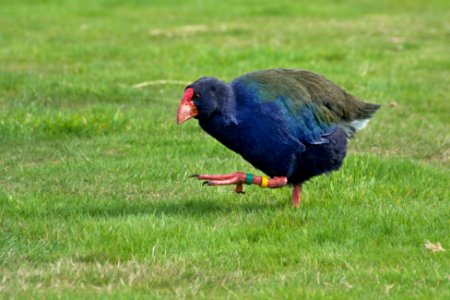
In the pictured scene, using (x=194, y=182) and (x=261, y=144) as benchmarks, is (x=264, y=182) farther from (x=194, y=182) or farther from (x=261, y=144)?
(x=194, y=182)

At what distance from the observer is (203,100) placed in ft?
23.0

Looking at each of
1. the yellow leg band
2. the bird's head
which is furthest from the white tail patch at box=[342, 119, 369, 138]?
the bird's head

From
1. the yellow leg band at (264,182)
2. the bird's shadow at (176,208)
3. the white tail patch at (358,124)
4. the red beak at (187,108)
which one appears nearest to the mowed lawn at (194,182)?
the bird's shadow at (176,208)

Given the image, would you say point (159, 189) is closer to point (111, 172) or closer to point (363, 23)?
point (111, 172)

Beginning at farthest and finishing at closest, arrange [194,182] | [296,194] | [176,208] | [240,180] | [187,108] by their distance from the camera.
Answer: [194,182], [296,194], [176,208], [240,180], [187,108]

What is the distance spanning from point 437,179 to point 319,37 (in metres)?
8.89

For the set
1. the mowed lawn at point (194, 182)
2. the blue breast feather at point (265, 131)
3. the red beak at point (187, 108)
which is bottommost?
the mowed lawn at point (194, 182)

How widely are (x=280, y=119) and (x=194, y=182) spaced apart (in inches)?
59.8

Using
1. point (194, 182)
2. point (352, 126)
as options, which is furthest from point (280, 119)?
point (194, 182)

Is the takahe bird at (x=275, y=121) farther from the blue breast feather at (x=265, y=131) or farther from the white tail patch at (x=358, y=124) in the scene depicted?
the white tail patch at (x=358, y=124)

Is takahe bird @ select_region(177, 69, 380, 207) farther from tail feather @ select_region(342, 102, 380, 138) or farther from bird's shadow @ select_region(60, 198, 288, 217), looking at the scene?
bird's shadow @ select_region(60, 198, 288, 217)

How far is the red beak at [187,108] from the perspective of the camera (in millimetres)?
6973

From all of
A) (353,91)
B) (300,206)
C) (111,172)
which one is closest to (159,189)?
(111,172)

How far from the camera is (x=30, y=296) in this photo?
5465mm
